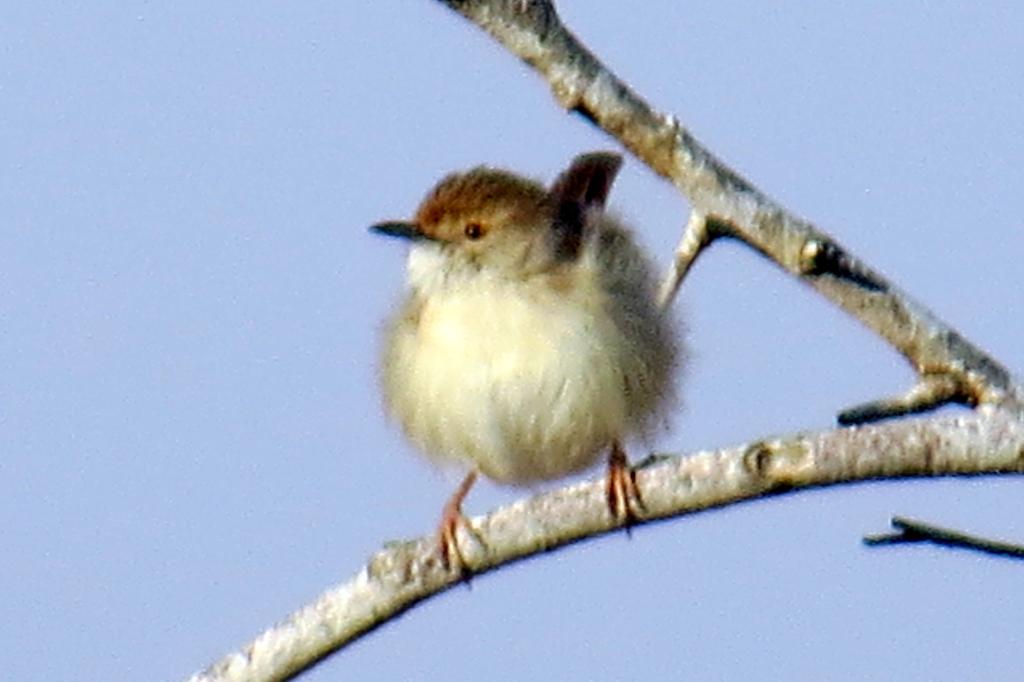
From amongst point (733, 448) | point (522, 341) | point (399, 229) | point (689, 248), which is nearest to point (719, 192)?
point (689, 248)

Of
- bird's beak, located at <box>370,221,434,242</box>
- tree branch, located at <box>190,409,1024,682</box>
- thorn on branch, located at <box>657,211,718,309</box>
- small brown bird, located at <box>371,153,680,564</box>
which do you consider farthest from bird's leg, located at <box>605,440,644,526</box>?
bird's beak, located at <box>370,221,434,242</box>

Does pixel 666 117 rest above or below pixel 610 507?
above

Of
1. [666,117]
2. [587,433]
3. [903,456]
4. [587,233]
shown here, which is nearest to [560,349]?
[587,433]

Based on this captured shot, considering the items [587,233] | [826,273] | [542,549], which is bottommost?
[542,549]

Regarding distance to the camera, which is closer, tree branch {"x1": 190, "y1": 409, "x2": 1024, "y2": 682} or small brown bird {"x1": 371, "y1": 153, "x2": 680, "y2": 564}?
tree branch {"x1": 190, "y1": 409, "x2": 1024, "y2": 682}

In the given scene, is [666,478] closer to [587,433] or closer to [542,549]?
[542,549]

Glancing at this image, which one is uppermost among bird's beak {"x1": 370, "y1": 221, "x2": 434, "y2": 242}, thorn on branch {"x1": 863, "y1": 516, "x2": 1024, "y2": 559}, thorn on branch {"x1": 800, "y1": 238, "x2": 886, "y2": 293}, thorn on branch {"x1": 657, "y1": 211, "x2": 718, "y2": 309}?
bird's beak {"x1": 370, "y1": 221, "x2": 434, "y2": 242}

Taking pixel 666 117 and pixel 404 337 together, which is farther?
pixel 404 337

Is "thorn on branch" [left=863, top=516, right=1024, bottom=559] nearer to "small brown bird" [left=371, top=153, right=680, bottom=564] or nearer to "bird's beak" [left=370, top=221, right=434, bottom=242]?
"small brown bird" [left=371, top=153, right=680, bottom=564]
